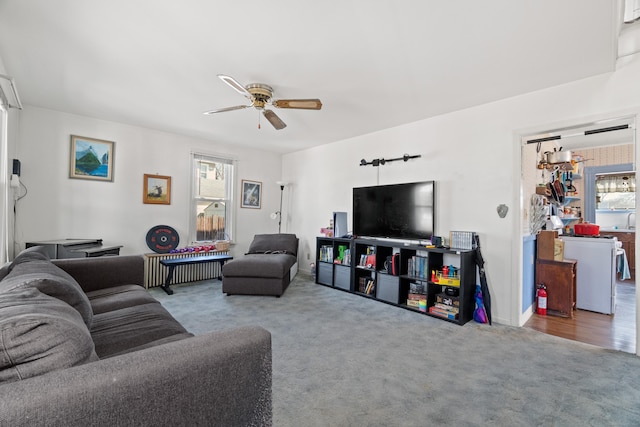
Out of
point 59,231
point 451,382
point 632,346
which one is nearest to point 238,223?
point 59,231

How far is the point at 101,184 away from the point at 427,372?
15.6ft

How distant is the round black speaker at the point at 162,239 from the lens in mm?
4609

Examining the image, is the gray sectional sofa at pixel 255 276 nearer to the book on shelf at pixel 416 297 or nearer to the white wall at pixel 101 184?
the white wall at pixel 101 184

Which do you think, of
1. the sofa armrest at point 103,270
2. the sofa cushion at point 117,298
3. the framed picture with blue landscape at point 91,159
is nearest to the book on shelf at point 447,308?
the sofa cushion at point 117,298

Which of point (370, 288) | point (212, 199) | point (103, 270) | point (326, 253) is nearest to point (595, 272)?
point (370, 288)

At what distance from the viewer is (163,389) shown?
840 mm

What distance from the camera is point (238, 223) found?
5.67 meters

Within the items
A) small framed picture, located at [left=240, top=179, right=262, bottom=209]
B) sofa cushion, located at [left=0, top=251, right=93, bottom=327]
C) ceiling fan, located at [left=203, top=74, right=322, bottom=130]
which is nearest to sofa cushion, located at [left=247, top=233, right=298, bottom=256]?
small framed picture, located at [left=240, top=179, right=262, bottom=209]

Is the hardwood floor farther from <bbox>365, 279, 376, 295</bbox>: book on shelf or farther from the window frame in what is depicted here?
the window frame

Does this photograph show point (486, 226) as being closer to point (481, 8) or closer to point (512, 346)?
point (512, 346)

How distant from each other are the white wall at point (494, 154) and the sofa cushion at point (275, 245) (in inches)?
73.2

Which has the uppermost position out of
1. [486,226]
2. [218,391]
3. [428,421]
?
[486,226]

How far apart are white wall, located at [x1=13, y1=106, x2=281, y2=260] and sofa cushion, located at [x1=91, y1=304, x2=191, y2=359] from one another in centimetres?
285

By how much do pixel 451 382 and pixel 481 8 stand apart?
2.48m
